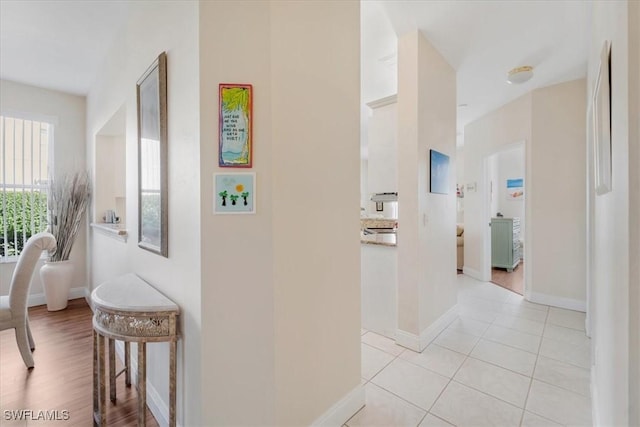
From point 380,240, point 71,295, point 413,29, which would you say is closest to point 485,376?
point 380,240

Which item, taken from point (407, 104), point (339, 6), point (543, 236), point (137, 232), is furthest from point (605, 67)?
point (543, 236)

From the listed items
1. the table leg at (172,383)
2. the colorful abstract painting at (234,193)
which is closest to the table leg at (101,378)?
the table leg at (172,383)

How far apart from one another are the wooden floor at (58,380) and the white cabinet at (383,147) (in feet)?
9.67

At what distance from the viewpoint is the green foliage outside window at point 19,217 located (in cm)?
342

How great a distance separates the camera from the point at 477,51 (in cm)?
275

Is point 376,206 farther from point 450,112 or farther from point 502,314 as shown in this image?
point 502,314

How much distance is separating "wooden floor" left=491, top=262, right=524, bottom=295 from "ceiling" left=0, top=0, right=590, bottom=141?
282 cm

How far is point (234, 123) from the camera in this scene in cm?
125

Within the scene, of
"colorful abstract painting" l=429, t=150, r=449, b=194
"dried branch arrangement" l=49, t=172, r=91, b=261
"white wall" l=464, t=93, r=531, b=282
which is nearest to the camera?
"colorful abstract painting" l=429, t=150, r=449, b=194

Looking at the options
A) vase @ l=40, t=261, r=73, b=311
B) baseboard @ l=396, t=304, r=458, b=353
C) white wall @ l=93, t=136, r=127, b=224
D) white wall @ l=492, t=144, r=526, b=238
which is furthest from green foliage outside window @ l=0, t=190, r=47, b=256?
white wall @ l=492, t=144, r=526, b=238

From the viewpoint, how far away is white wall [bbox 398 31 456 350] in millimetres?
2424

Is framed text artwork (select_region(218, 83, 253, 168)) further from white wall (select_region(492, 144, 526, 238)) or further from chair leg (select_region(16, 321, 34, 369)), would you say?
white wall (select_region(492, 144, 526, 238))

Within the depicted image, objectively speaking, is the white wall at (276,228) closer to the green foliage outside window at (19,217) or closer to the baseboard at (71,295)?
the baseboard at (71,295)

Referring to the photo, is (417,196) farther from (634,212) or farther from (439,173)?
(634,212)
